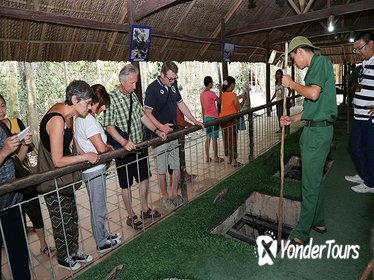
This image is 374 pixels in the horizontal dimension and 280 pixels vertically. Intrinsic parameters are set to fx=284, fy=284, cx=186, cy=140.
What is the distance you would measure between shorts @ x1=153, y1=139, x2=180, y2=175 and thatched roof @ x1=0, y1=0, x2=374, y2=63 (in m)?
2.42

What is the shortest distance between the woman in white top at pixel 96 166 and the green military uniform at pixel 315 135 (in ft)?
6.05

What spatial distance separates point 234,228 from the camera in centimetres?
347

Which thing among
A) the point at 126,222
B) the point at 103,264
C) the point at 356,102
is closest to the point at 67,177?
the point at 103,264

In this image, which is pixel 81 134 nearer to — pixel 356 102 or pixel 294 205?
pixel 294 205

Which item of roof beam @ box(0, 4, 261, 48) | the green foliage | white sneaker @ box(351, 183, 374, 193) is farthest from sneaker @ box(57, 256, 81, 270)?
white sneaker @ box(351, 183, 374, 193)

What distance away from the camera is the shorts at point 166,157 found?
382 cm

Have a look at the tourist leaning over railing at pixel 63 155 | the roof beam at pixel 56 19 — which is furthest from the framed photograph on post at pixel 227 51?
the tourist leaning over railing at pixel 63 155

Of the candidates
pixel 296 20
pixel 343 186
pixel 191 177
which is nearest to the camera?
pixel 343 186

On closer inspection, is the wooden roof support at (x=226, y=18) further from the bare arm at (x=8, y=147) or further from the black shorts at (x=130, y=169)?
the bare arm at (x=8, y=147)

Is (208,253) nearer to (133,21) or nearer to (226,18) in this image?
(133,21)

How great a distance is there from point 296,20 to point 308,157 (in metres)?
6.48

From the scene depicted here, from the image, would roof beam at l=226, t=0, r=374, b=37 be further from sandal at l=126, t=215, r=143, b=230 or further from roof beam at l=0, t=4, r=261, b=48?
sandal at l=126, t=215, r=143, b=230

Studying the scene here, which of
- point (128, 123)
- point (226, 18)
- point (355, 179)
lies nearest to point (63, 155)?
point (128, 123)

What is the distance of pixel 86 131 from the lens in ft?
8.57
